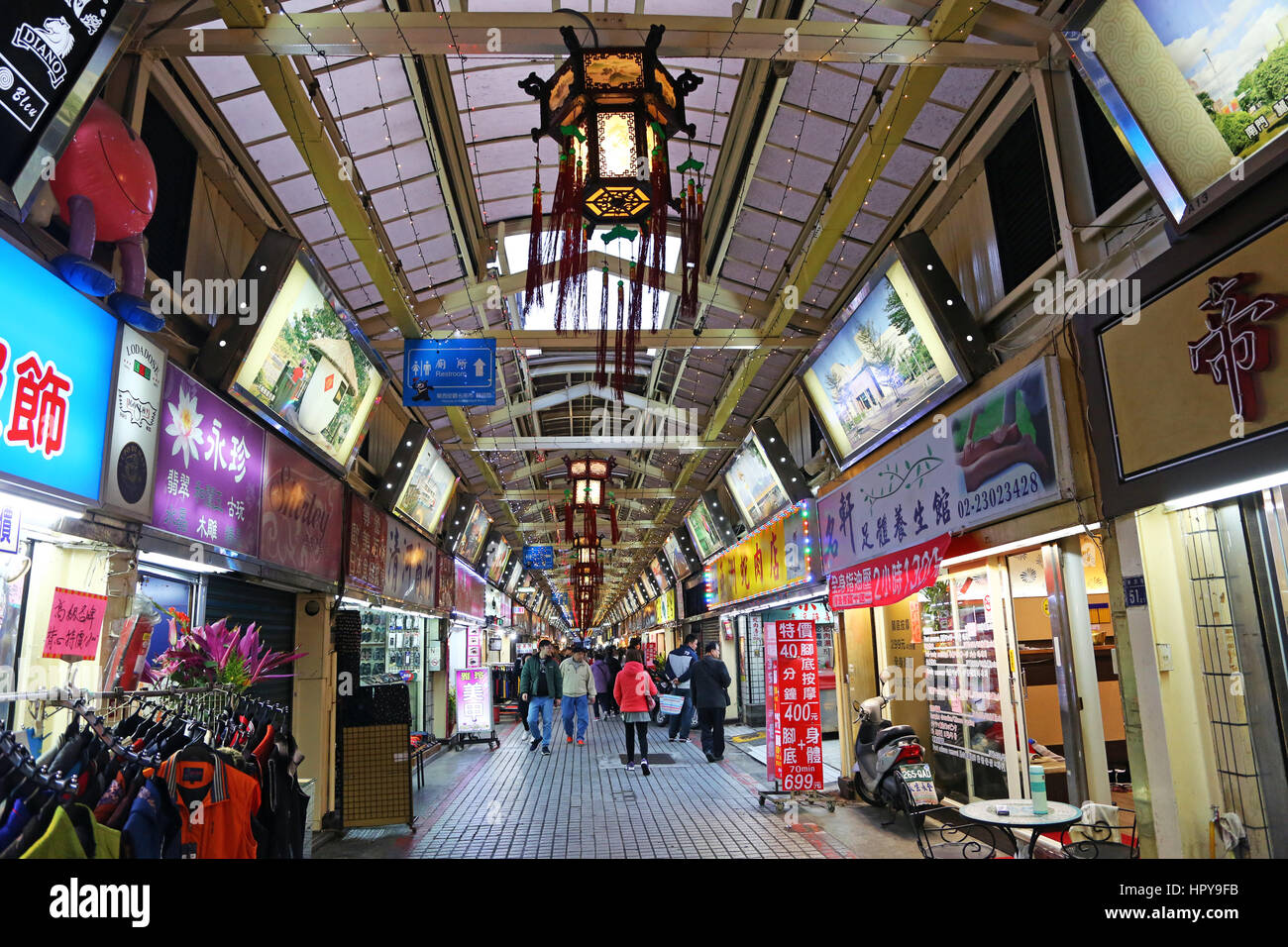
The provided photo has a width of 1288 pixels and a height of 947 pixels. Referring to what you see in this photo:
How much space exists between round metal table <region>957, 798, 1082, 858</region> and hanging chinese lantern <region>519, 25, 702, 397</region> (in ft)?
11.1

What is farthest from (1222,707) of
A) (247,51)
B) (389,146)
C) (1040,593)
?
(389,146)

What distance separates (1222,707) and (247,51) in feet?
21.5

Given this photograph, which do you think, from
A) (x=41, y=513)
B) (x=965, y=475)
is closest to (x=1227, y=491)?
(x=965, y=475)

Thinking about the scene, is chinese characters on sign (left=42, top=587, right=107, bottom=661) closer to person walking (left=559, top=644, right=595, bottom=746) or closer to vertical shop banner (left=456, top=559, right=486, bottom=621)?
person walking (left=559, top=644, right=595, bottom=746)

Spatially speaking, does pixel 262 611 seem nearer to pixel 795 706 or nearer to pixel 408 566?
A: pixel 408 566

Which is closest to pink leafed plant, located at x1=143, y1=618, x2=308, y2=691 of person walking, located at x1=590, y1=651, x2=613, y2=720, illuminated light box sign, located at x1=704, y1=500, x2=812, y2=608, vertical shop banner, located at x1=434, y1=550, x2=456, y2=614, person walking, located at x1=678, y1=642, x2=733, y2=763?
illuminated light box sign, located at x1=704, y1=500, x2=812, y2=608

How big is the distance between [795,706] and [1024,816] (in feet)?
12.5

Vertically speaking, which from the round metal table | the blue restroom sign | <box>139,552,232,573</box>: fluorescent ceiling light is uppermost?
the blue restroom sign

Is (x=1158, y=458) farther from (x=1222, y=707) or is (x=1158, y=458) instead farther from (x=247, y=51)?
(x=247, y=51)

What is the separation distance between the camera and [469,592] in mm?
18141

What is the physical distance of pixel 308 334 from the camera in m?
6.35

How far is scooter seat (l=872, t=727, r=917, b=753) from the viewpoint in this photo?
290 inches

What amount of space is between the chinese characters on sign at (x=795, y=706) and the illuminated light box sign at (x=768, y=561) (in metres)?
2.15
